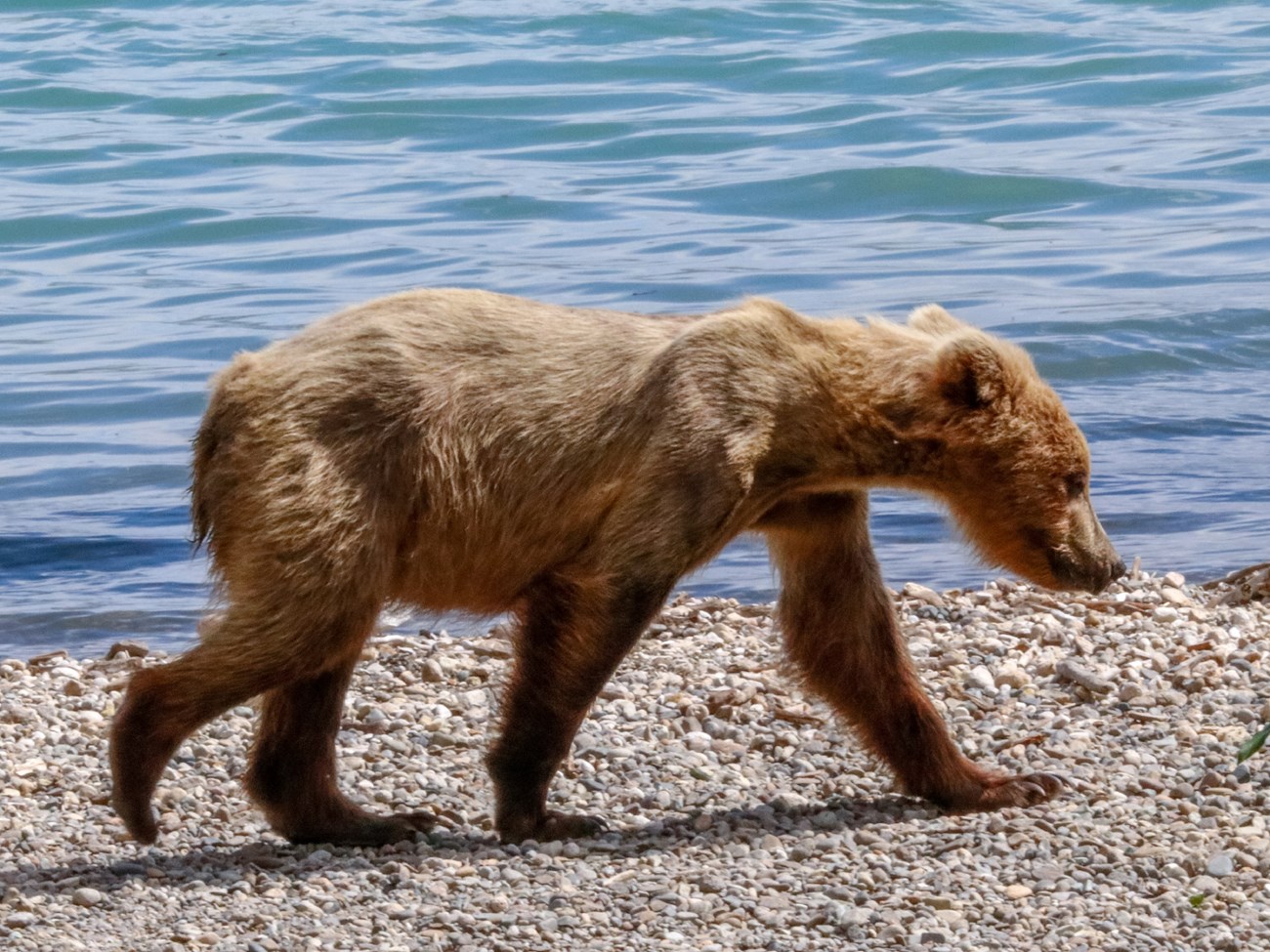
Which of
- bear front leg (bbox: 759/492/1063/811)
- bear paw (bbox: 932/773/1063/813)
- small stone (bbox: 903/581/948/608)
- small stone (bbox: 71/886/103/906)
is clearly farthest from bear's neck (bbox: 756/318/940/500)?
small stone (bbox: 903/581/948/608)

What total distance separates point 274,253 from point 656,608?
1345cm

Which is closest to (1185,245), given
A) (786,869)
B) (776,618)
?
(776,618)

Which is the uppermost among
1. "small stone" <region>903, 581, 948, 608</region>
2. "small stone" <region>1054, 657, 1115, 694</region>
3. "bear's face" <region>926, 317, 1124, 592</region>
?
"bear's face" <region>926, 317, 1124, 592</region>

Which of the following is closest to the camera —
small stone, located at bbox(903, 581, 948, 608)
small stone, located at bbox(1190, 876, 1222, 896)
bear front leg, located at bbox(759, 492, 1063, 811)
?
small stone, located at bbox(1190, 876, 1222, 896)

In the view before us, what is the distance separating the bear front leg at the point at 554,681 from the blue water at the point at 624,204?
1.42 meters

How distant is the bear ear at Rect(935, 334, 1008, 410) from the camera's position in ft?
18.2

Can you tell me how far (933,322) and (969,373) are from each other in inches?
19.4

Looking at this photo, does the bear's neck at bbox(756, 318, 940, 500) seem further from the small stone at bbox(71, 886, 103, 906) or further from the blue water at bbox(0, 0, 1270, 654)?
the small stone at bbox(71, 886, 103, 906)

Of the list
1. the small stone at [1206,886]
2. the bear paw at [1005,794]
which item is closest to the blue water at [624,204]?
the bear paw at [1005,794]

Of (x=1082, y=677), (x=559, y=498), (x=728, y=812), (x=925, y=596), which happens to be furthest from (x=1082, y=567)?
(x=925, y=596)

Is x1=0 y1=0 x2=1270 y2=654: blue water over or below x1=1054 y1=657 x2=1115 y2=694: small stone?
below

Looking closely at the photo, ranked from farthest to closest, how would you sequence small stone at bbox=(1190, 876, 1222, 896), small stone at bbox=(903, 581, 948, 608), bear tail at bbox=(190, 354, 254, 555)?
small stone at bbox=(903, 581, 948, 608) → bear tail at bbox=(190, 354, 254, 555) → small stone at bbox=(1190, 876, 1222, 896)

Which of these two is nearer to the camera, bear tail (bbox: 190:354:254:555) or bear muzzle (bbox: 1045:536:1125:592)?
bear tail (bbox: 190:354:254:555)

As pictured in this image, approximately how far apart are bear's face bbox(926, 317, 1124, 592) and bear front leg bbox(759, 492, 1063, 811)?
1.11 ft
